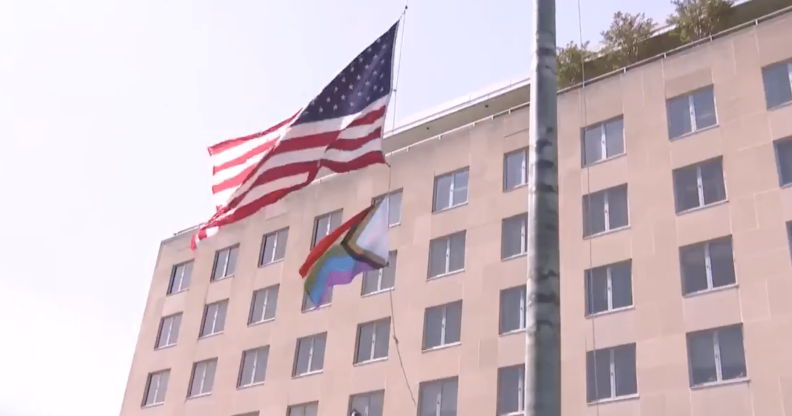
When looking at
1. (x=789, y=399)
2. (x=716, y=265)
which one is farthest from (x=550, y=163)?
(x=716, y=265)

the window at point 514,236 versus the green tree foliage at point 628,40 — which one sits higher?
the green tree foliage at point 628,40

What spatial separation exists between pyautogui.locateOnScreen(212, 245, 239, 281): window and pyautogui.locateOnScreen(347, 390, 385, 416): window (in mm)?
12787

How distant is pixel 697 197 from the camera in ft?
102

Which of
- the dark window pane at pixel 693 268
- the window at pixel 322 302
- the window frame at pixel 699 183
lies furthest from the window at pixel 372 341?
the window frame at pixel 699 183

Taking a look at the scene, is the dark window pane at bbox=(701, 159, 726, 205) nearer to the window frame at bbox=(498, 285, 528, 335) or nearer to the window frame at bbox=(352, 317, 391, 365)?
the window frame at bbox=(498, 285, 528, 335)

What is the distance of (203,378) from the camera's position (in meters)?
44.0

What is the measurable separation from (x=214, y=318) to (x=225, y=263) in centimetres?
321

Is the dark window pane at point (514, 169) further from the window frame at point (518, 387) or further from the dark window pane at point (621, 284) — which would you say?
the window frame at point (518, 387)

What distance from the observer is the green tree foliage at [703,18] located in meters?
35.9

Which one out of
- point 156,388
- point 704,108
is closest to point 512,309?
point 704,108

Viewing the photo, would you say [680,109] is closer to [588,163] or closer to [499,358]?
[588,163]

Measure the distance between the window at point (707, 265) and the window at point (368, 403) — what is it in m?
13.3

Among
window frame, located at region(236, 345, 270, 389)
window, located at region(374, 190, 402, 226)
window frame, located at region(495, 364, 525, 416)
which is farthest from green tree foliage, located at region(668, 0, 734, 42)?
window frame, located at region(236, 345, 270, 389)

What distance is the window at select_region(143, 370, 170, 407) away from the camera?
151ft
